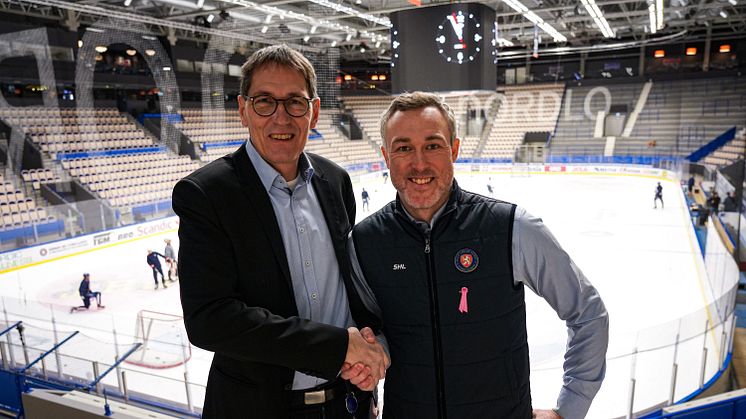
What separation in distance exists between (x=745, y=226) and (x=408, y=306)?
6.05 meters

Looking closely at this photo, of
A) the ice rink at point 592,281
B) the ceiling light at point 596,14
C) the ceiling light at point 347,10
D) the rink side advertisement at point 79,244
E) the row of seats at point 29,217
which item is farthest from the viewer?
the ceiling light at point 596,14

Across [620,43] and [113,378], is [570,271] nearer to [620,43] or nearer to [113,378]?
[113,378]

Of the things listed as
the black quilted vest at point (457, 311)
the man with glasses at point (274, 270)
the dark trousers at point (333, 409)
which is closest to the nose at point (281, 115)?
the man with glasses at point (274, 270)

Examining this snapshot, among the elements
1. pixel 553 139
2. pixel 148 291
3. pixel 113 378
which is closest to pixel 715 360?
pixel 113 378

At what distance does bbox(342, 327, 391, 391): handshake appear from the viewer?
1292 mm

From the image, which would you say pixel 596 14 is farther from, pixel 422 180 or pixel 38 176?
pixel 422 180

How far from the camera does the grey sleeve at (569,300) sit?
1405 millimetres

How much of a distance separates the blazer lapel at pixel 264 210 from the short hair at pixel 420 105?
15.6 inches

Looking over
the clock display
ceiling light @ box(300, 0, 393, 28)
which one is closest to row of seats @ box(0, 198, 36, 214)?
ceiling light @ box(300, 0, 393, 28)

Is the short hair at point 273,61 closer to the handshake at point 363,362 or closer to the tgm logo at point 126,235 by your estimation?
the handshake at point 363,362

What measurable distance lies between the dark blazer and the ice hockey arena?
1.69 ft

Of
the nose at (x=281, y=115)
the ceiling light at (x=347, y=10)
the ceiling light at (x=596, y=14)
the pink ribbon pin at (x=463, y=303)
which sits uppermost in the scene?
the ceiling light at (x=596, y=14)

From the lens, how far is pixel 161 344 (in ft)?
13.1

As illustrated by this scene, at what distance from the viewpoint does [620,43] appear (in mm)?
25844
